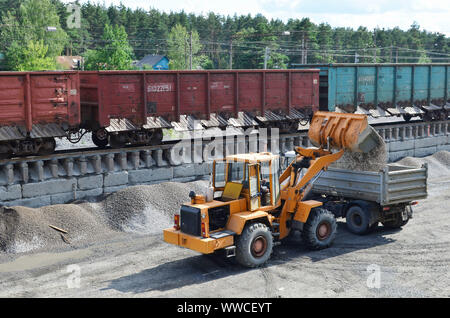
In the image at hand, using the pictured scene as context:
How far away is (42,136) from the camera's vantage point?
15.0m

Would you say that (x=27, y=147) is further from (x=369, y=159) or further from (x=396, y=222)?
(x=396, y=222)

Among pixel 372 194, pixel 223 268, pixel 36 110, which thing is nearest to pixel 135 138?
pixel 36 110

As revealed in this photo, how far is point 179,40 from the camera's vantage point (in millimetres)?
86688

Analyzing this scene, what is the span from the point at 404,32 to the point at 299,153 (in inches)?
4968

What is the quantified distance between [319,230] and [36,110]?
869 centimetres

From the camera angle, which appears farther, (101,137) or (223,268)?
(101,137)

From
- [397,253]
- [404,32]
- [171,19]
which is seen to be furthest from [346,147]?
[404,32]

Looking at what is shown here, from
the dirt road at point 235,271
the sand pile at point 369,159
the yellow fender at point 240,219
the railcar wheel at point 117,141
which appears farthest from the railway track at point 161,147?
the yellow fender at point 240,219

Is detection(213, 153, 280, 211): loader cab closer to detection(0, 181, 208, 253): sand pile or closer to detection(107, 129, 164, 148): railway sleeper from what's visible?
detection(0, 181, 208, 253): sand pile

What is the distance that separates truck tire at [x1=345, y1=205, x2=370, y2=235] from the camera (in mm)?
13047

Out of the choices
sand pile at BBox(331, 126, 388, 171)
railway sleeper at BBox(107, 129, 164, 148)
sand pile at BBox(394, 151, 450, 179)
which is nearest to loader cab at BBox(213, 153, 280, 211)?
sand pile at BBox(331, 126, 388, 171)

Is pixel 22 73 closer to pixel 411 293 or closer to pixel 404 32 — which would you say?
pixel 411 293

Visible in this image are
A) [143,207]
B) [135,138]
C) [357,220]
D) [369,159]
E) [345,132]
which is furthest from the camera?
[135,138]

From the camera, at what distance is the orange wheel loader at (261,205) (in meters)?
10.6
